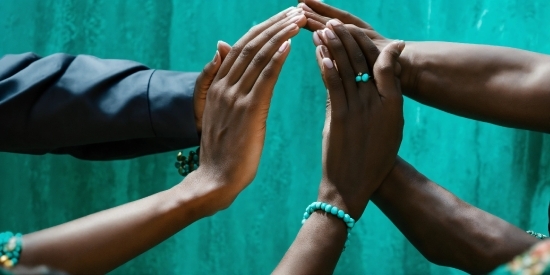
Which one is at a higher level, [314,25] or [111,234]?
[314,25]

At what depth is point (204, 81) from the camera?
1013mm

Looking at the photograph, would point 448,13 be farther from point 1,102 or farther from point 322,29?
point 1,102

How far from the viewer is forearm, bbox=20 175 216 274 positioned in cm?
78

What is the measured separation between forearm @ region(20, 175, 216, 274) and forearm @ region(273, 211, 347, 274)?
185 mm

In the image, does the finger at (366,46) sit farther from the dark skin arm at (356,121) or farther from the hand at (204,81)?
the hand at (204,81)

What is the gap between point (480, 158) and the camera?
4.10 feet

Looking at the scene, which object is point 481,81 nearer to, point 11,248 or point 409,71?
point 409,71

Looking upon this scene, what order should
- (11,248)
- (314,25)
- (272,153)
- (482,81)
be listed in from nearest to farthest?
(11,248), (482,81), (314,25), (272,153)

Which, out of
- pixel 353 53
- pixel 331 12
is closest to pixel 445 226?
pixel 353 53

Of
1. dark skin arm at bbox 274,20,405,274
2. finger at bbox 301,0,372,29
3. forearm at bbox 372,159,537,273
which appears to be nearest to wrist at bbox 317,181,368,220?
dark skin arm at bbox 274,20,405,274

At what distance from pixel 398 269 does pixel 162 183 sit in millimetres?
538

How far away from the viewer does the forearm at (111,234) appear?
78 centimetres

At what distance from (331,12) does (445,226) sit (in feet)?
1.33

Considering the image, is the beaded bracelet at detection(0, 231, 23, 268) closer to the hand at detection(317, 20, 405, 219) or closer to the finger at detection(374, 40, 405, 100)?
the hand at detection(317, 20, 405, 219)
